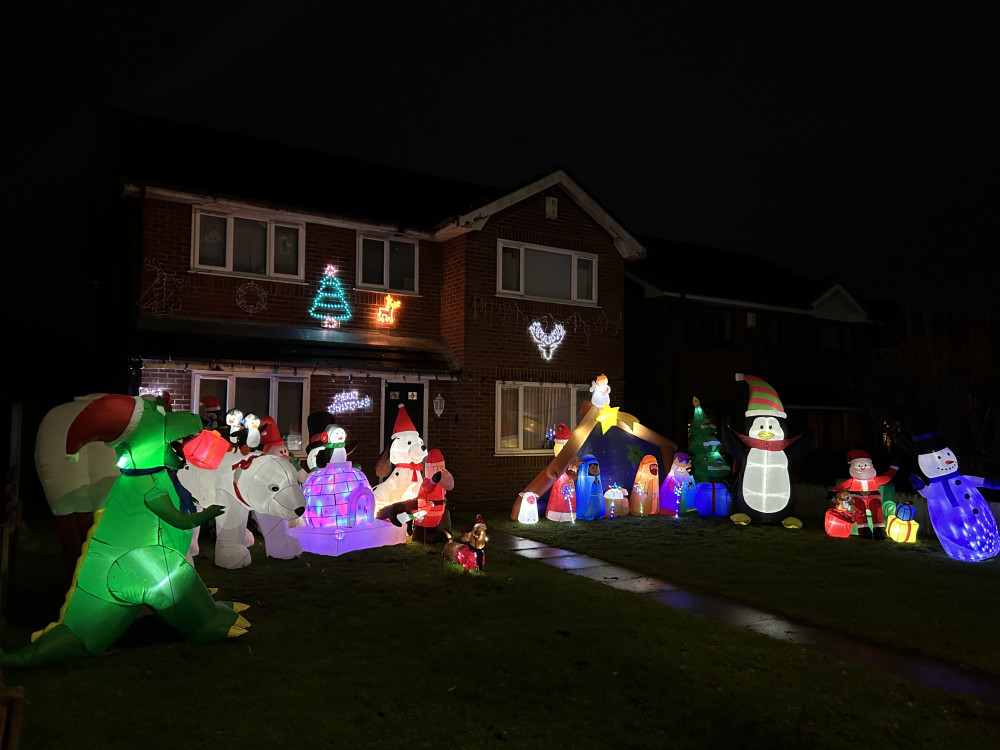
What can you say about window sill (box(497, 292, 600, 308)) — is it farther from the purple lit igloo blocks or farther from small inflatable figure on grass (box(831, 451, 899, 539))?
the purple lit igloo blocks

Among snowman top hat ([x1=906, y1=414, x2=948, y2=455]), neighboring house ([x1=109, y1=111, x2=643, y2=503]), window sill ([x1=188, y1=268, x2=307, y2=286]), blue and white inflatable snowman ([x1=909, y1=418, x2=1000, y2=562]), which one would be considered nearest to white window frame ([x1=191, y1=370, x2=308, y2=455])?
neighboring house ([x1=109, y1=111, x2=643, y2=503])

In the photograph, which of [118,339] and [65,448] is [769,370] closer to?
[118,339]

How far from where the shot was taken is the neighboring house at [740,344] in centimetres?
2150

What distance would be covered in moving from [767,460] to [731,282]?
38.5ft

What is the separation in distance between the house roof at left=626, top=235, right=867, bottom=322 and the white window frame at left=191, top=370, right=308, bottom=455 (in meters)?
10.9

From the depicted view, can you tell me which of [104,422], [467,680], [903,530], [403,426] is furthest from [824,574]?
[104,422]

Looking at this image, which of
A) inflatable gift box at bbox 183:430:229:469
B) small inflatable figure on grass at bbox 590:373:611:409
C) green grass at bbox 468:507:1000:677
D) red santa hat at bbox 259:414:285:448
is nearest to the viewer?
green grass at bbox 468:507:1000:677

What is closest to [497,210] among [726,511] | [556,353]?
[556,353]

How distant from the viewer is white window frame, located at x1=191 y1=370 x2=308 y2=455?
13.2 m

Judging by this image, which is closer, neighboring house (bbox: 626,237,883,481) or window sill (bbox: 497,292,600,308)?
window sill (bbox: 497,292,600,308)

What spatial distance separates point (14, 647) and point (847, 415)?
24.3 metres

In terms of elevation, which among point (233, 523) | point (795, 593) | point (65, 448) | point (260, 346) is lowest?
point (795, 593)

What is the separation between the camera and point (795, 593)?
8375mm

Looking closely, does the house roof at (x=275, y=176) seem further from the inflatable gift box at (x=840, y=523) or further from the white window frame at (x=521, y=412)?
the inflatable gift box at (x=840, y=523)
